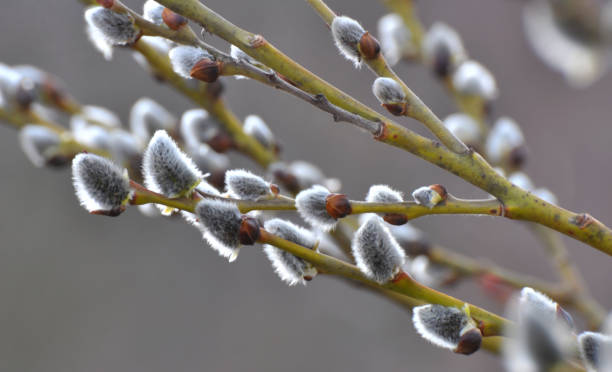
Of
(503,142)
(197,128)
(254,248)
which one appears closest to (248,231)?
(197,128)

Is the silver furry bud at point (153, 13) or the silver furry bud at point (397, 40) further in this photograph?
the silver furry bud at point (397, 40)

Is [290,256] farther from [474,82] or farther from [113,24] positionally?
[474,82]

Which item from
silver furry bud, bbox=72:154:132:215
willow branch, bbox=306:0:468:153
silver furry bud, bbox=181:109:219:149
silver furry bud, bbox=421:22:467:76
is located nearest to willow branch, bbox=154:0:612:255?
willow branch, bbox=306:0:468:153

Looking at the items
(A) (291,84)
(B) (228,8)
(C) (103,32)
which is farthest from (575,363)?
(B) (228,8)

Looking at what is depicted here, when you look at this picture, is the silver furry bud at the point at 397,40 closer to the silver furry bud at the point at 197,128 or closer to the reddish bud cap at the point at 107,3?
the silver furry bud at the point at 197,128

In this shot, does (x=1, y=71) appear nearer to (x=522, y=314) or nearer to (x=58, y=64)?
(x=522, y=314)

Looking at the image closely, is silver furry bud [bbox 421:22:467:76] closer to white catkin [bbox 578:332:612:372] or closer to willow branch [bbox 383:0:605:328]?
willow branch [bbox 383:0:605:328]

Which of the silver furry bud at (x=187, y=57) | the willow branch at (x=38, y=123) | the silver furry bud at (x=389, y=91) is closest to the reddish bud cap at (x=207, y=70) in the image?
the silver furry bud at (x=187, y=57)
